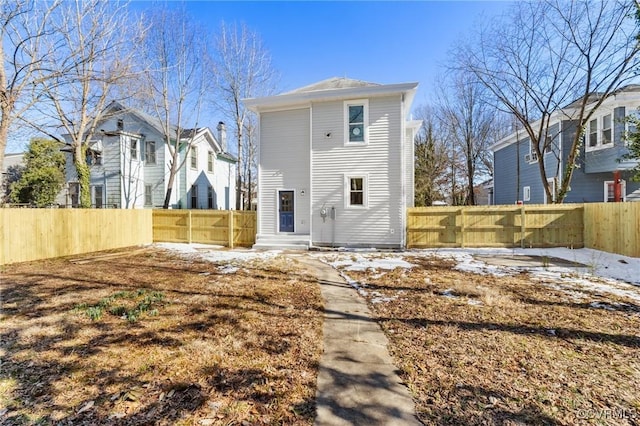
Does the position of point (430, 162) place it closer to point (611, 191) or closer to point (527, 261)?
point (611, 191)

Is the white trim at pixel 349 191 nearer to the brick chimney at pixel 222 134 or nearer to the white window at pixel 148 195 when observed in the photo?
the white window at pixel 148 195

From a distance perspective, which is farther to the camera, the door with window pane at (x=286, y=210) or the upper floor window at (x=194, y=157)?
the upper floor window at (x=194, y=157)

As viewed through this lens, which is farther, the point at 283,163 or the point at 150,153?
the point at 150,153

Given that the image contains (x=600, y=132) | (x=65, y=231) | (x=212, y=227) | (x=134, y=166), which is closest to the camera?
(x=65, y=231)

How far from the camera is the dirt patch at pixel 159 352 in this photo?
233 cm

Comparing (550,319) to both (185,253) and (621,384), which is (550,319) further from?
(185,253)

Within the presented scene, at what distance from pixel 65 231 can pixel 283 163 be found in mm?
8140

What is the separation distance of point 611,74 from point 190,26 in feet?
63.1

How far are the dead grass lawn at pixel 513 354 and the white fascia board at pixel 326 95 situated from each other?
7898mm

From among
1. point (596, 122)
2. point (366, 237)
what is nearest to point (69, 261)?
point (366, 237)

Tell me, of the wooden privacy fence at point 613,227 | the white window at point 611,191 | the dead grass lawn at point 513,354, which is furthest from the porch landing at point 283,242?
the white window at point 611,191

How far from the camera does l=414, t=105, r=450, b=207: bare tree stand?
21.9 m

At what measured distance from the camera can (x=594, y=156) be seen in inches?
541

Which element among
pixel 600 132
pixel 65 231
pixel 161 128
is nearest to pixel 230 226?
pixel 65 231
